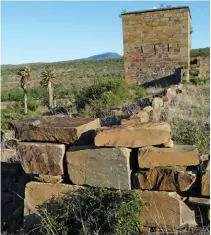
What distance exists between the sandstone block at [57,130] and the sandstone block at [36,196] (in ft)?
1.73

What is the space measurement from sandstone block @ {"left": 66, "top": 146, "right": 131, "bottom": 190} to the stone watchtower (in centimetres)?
1285

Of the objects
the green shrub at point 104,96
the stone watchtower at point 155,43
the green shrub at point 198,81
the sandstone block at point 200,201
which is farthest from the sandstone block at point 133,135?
the stone watchtower at point 155,43

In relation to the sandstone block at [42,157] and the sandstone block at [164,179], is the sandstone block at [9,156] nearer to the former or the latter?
the sandstone block at [42,157]

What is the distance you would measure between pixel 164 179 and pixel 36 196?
1493 millimetres

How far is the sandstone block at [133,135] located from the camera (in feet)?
11.8

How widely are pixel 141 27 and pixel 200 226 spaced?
14.2m

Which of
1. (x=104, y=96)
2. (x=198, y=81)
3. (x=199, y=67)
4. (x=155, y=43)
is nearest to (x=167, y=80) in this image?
(x=198, y=81)

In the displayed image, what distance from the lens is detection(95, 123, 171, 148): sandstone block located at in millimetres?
3598

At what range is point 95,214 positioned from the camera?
360 cm

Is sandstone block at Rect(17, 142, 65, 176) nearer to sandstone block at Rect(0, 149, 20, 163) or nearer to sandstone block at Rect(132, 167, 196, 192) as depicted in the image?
sandstone block at Rect(132, 167, 196, 192)

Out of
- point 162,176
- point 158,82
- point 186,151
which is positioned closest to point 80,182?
point 162,176

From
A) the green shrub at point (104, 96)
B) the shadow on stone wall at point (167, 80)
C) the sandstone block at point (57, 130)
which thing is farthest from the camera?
the shadow on stone wall at point (167, 80)

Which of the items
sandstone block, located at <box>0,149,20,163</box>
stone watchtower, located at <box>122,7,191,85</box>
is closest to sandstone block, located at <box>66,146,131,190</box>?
sandstone block, located at <box>0,149,20,163</box>

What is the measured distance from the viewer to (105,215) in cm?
351
